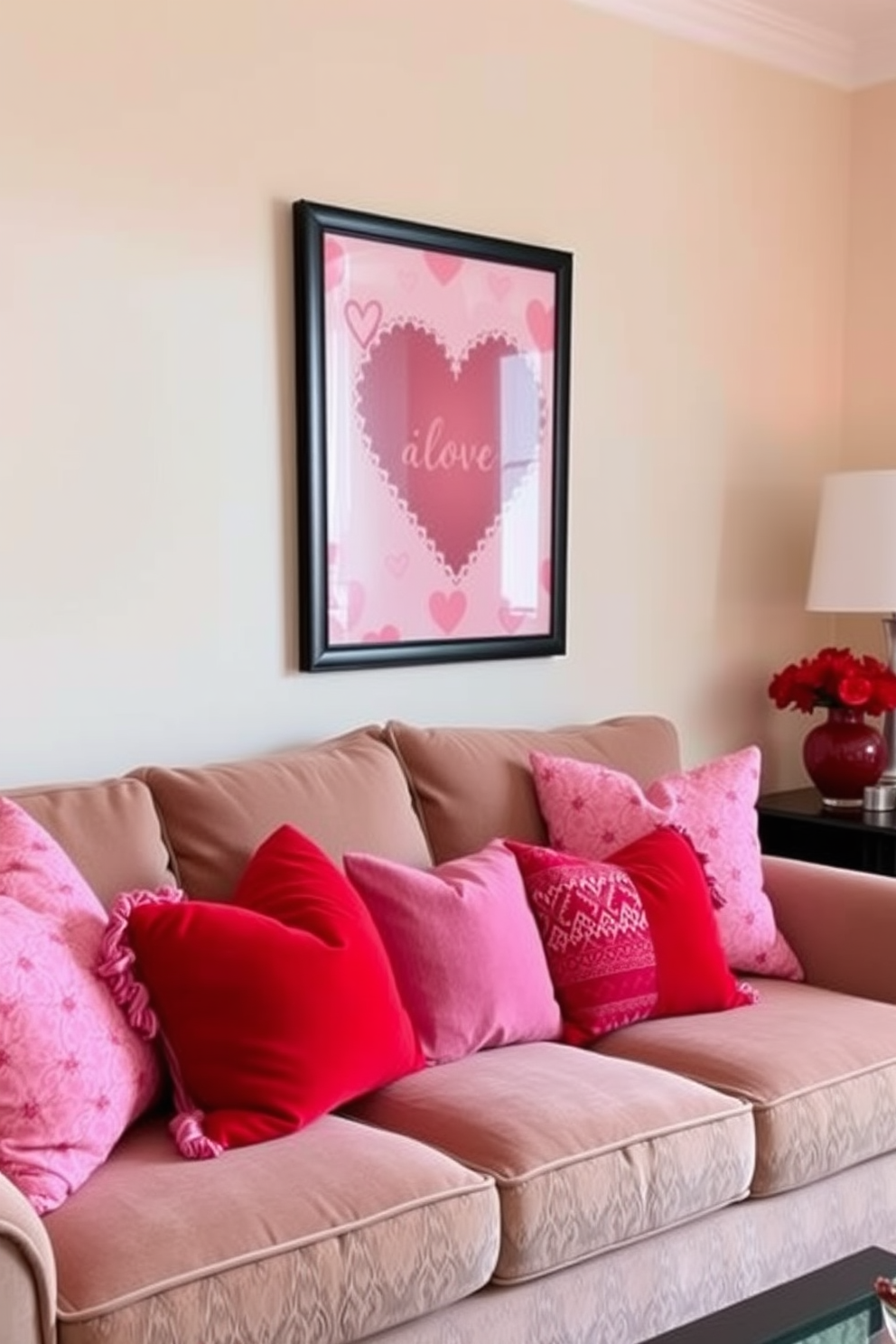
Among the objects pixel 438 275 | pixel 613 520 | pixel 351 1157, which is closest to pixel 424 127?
pixel 438 275

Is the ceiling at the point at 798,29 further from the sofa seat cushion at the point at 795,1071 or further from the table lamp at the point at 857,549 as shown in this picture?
the sofa seat cushion at the point at 795,1071

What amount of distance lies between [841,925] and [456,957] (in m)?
0.86

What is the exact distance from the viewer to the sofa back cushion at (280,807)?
251cm

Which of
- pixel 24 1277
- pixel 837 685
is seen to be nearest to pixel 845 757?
pixel 837 685

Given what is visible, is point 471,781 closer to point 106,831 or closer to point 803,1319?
point 106,831

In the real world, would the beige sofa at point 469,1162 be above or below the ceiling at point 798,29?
below

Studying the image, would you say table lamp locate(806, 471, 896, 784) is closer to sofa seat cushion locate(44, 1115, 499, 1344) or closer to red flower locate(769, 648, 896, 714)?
red flower locate(769, 648, 896, 714)

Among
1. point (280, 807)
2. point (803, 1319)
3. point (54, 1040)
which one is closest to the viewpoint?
point (803, 1319)

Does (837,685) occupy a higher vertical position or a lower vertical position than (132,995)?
higher

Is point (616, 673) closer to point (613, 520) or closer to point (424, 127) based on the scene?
point (613, 520)

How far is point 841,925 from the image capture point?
292 centimetres

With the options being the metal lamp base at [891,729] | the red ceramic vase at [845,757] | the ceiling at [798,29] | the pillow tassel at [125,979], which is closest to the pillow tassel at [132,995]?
the pillow tassel at [125,979]

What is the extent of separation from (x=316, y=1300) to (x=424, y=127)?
224 cm

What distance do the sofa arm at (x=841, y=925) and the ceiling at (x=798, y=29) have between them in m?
1.90
